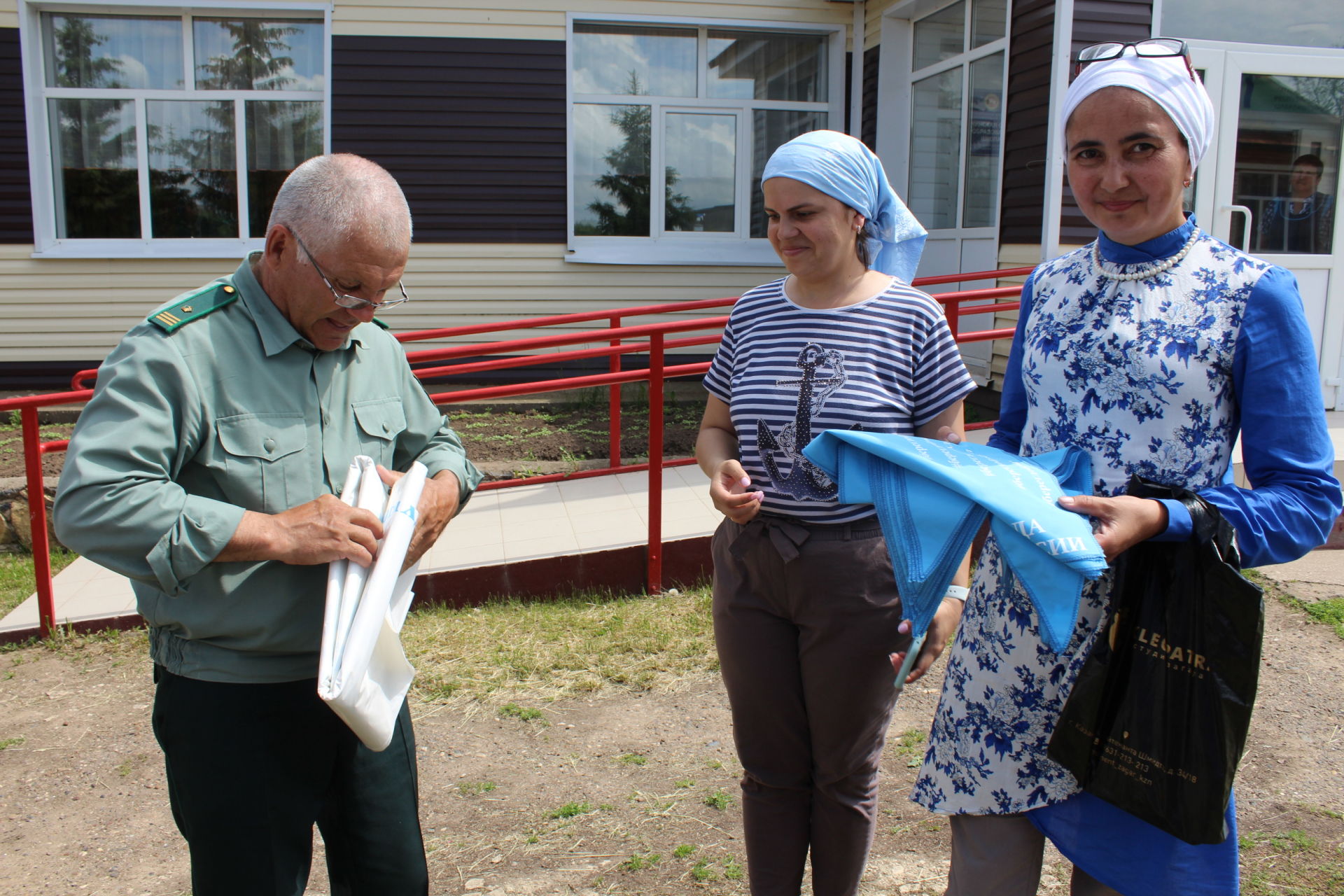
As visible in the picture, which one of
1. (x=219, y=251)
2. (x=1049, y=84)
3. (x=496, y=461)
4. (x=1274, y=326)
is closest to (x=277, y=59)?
(x=219, y=251)

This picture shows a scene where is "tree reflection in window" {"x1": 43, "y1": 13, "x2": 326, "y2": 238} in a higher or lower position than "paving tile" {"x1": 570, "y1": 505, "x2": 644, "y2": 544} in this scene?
higher

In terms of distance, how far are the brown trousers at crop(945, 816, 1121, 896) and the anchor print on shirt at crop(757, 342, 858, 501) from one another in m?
0.67

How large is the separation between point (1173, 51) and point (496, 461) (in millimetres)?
5206

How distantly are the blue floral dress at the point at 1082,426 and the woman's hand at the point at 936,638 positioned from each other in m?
0.05

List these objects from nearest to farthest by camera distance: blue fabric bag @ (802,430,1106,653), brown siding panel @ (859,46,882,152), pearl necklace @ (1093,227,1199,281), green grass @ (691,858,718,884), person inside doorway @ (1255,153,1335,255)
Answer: blue fabric bag @ (802,430,1106,653) < pearl necklace @ (1093,227,1199,281) < green grass @ (691,858,718,884) < person inside doorway @ (1255,153,1335,255) < brown siding panel @ (859,46,882,152)

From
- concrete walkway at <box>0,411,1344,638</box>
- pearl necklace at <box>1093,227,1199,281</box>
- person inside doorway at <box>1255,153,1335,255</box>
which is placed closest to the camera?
pearl necklace at <box>1093,227,1199,281</box>

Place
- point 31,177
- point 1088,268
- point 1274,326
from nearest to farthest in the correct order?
point 1274,326, point 1088,268, point 31,177

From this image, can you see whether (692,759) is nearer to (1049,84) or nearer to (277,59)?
(1049,84)

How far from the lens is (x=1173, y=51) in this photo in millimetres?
1565

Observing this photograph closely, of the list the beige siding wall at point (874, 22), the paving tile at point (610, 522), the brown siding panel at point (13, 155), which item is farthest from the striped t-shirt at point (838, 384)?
the brown siding panel at point (13, 155)

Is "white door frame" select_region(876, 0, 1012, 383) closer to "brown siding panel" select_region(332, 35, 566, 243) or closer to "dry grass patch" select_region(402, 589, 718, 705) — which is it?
"brown siding panel" select_region(332, 35, 566, 243)

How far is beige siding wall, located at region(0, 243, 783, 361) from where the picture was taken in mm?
8500

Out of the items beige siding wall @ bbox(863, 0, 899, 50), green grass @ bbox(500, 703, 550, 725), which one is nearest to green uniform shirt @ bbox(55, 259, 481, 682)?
green grass @ bbox(500, 703, 550, 725)

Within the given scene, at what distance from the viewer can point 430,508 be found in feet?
6.06
